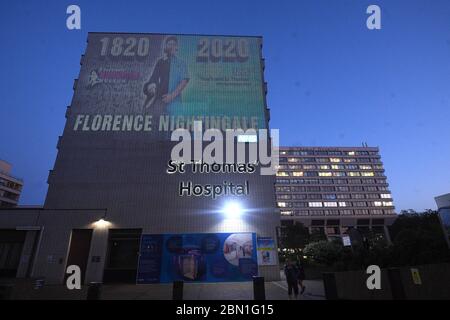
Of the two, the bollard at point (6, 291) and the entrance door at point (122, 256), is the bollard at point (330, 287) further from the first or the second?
the entrance door at point (122, 256)

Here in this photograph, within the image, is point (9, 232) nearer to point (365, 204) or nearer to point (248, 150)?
point (248, 150)

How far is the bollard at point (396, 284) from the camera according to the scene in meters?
8.45

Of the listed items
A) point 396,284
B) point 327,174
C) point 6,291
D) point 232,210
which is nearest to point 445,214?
point 396,284

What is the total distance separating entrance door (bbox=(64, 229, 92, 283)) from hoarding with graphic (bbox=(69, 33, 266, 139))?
9151 millimetres

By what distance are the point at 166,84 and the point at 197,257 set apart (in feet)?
55.7

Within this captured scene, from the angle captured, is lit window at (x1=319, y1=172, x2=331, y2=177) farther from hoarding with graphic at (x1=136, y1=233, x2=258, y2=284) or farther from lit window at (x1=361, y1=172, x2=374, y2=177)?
hoarding with graphic at (x1=136, y1=233, x2=258, y2=284)

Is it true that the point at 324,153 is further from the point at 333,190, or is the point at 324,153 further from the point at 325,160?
the point at 333,190

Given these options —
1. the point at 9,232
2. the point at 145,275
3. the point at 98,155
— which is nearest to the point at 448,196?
the point at 145,275

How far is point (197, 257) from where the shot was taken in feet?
65.6

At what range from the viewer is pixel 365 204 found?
99.9 m
